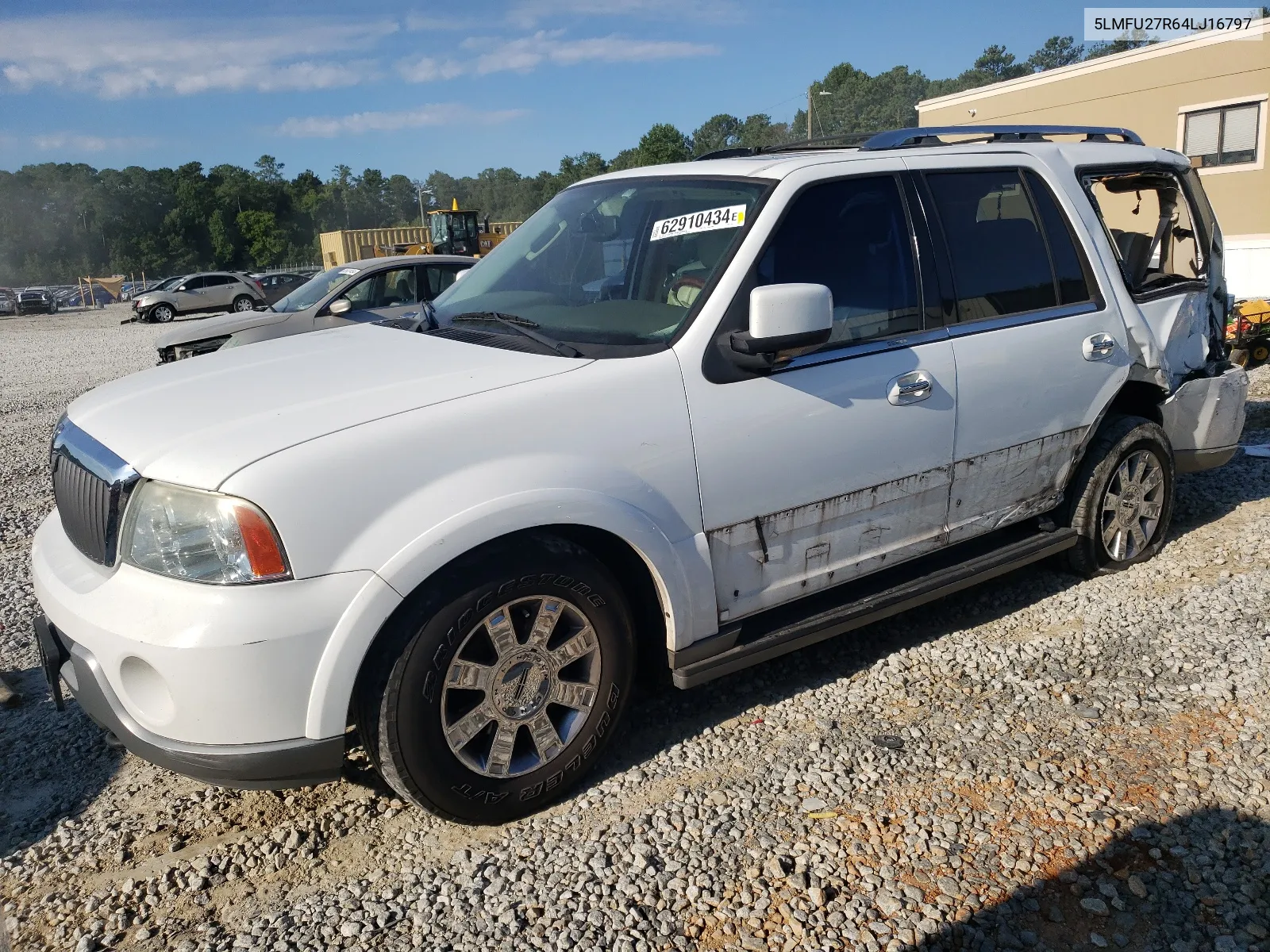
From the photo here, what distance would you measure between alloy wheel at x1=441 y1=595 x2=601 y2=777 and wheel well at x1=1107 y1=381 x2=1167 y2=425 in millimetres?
3037

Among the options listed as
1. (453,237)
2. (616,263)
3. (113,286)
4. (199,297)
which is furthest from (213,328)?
(113,286)

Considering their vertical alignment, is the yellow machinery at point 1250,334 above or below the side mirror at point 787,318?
below

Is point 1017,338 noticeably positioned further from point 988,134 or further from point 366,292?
point 366,292

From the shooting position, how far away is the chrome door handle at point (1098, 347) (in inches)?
168

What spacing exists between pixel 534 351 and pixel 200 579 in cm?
126

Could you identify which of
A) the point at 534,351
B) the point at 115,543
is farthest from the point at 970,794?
the point at 115,543

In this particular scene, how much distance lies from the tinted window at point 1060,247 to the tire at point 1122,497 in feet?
2.34

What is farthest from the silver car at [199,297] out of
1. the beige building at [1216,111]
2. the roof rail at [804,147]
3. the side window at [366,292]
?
the roof rail at [804,147]

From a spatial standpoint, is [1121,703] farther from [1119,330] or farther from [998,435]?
[1119,330]

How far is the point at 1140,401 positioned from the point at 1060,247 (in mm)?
1034

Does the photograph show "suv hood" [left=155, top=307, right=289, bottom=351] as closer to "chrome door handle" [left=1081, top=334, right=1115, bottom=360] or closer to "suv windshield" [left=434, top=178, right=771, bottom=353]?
"suv windshield" [left=434, top=178, right=771, bottom=353]

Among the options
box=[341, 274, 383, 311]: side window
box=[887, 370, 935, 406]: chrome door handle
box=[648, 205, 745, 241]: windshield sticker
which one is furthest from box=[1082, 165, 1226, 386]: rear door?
box=[341, 274, 383, 311]: side window

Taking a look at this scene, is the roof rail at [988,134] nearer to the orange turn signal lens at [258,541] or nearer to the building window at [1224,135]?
the orange turn signal lens at [258,541]

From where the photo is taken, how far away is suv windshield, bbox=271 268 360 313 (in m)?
11.7
